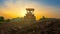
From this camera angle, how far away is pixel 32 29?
853cm

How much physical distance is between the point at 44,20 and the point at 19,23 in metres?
1.19

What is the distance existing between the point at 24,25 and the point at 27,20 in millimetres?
556

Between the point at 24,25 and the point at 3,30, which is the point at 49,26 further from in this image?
the point at 3,30

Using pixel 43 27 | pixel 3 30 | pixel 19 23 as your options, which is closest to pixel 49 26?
pixel 43 27

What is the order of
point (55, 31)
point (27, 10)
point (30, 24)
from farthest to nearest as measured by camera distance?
point (27, 10)
point (30, 24)
point (55, 31)

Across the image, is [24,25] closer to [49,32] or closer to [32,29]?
[32,29]

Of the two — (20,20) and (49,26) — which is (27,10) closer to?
(20,20)

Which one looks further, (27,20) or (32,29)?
(27,20)

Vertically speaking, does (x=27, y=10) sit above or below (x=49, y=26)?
above

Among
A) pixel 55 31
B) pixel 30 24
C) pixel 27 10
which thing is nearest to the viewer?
pixel 55 31

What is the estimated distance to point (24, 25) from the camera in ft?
29.1

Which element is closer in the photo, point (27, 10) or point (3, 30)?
point (3, 30)

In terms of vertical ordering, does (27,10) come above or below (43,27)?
above

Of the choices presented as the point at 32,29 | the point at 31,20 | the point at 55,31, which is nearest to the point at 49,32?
the point at 55,31
